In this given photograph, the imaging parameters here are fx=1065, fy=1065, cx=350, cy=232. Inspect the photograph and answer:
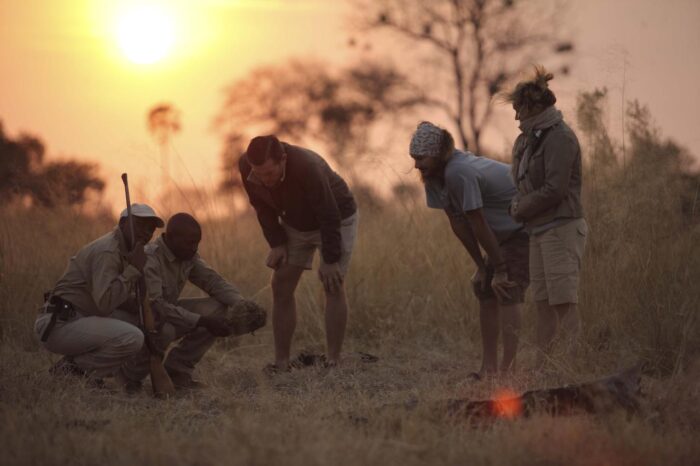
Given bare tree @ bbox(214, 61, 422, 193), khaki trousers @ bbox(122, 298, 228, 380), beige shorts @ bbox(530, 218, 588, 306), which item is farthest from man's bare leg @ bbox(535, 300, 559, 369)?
bare tree @ bbox(214, 61, 422, 193)

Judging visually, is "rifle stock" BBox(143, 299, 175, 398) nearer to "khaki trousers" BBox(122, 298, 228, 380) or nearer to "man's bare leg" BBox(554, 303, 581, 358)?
"khaki trousers" BBox(122, 298, 228, 380)

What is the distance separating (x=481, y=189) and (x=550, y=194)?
1.75ft

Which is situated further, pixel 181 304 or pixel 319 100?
pixel 319 100

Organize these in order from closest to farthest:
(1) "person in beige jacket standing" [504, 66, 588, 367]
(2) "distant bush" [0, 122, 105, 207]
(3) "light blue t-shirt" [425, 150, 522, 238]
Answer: (1) "person in beige jacket standing" [504, 66, 588, 367] → (3) "light blue t-shirt" [425, 150, 522, 238] → (2) "distant bush" [0, 122, 105, 207]

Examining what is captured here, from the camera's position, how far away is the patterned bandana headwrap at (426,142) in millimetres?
6035

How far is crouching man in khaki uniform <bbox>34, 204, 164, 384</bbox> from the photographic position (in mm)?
6012

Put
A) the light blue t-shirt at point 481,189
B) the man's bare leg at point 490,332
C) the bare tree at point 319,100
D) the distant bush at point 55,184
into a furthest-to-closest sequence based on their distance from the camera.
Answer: the bare tree at point 319,100 → the distant bush at point 55,184 → the man's bare leg at point 490,332 → the light blue t-shirt at point 481,189

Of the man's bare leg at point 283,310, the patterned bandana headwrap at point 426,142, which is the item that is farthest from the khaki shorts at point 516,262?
the man's bare leg at point 283,310

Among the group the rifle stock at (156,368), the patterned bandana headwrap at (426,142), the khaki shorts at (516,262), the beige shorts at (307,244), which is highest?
the patterned bandana headwrap at (426,142)

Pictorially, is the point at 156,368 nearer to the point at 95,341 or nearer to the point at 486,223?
the point at 95,341

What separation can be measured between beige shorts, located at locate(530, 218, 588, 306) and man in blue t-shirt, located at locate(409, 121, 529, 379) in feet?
0.95

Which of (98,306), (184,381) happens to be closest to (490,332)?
(184,381)

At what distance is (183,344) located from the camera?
21.7ft

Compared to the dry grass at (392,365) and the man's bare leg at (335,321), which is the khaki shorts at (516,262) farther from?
the man's bare leg at (335,321)
